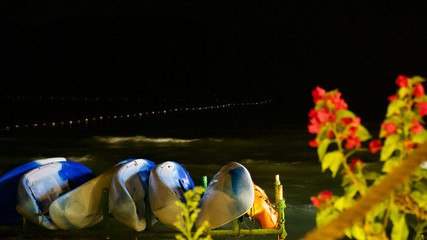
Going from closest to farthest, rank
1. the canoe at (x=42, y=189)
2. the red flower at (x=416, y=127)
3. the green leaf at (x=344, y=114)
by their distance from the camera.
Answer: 1. the green leaf at (x=344, y=114)
2. the red flower at (x=416, y=127)
3. the canoe at (x=42, y=189)

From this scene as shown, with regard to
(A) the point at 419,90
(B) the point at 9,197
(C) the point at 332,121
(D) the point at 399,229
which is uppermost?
(A) the point at 419,90

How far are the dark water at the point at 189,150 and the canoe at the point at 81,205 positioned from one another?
152mm

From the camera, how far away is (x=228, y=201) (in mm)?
5773

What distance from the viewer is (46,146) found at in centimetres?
2052

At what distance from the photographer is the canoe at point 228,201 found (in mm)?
5766

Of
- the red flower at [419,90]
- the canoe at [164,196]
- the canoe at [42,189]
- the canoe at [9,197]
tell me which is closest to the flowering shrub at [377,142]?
the red flower at [419,90]

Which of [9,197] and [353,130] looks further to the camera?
[9,197]

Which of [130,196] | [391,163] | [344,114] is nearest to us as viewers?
[344,114]

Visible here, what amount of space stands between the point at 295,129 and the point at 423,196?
24.9m

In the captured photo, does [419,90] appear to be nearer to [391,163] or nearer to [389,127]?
[389,127]

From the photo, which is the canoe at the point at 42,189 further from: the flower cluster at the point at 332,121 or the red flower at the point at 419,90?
the red flower at the point at 419,90

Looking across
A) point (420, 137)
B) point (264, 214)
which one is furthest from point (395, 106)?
point (264, 214)

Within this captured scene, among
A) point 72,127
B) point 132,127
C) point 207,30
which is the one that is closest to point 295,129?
point 132,127

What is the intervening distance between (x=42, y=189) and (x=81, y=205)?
0.61 m
